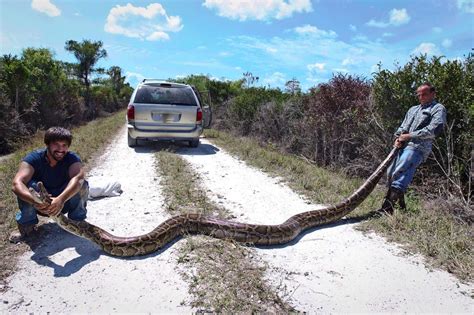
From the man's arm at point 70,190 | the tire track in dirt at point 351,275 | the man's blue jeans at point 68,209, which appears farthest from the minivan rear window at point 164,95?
the man's arm at point 70,190

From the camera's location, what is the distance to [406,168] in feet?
20.1

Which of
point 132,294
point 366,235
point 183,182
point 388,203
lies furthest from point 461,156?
point 132,294

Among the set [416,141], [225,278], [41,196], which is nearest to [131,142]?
[41,196]

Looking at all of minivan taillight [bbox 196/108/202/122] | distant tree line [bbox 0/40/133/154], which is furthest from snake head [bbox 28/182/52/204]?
distant tree line [bbox 0/40/133/154]

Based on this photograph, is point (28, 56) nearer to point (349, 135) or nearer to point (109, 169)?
point (109, 169)

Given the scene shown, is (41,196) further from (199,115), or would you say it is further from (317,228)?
(199,115)

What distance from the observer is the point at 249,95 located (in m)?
19.2

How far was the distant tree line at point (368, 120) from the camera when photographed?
708cm

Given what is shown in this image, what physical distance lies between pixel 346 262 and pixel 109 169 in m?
6.70

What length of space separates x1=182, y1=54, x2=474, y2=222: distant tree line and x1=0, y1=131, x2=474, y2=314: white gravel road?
97.2 inches

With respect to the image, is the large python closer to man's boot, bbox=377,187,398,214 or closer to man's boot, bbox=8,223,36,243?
man's boot, bbox=377,187,398,214

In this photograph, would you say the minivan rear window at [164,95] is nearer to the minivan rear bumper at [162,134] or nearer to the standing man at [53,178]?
the minivan rear bumper at [162,134]

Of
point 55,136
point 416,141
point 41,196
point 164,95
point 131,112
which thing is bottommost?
point 41,196

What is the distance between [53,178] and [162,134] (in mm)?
7460
